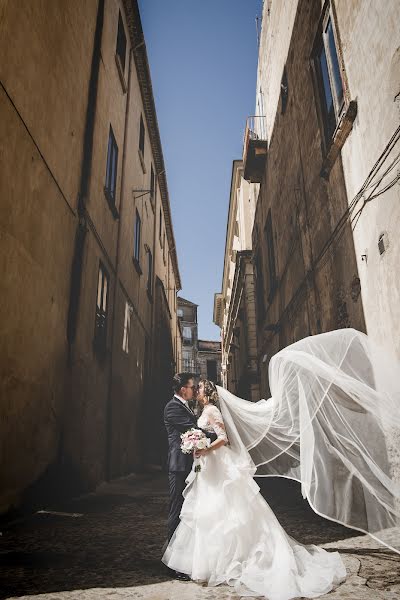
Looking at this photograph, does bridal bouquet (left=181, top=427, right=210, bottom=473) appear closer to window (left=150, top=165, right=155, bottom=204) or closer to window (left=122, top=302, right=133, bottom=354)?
window (left=122, top=302, right=133, bottom=354)

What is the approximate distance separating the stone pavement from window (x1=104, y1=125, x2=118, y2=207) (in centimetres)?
Answer: 731

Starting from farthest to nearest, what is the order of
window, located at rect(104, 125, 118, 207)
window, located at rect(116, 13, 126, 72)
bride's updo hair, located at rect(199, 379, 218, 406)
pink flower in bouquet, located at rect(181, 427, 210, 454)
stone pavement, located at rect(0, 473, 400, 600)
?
window, located at rect(116, 13, 126, 72) < window, located at rect(104, 125, 118, 207) < bride's updo hair, located at rect(199, 379, 218, 406) < pink flower in bouquet, located at rect(181, 427, 210, 454) < stone pavement, located at rect(0, 473, 400, 600)

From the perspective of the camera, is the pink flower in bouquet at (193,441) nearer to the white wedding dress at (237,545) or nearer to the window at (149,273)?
the white wedding dress at (237,545)

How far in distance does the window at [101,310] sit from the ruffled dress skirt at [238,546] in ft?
19.2

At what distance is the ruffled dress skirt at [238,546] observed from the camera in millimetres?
3223

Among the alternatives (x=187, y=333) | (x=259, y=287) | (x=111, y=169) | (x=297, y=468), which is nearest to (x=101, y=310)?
(x=111, y=169)

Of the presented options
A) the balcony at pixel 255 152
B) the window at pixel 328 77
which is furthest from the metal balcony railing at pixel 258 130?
the window at pixel 328 77

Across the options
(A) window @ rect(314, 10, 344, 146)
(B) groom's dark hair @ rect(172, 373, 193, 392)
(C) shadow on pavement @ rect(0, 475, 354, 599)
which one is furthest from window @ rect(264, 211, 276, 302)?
(B) groom's dark hair @ rect(172, 373, 193, 392)

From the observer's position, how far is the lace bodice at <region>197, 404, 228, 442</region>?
4.22 metres

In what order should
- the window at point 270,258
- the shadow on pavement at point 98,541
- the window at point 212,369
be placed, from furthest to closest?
the window at point 212,369 → the window at point 270,258 → the shadow on pavement at point 98,541

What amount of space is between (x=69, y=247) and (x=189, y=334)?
4194cm

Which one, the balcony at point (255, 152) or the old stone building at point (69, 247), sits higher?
the balcony at point (255, 152)

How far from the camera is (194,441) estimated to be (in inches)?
159

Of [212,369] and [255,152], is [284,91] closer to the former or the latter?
[255,152]
